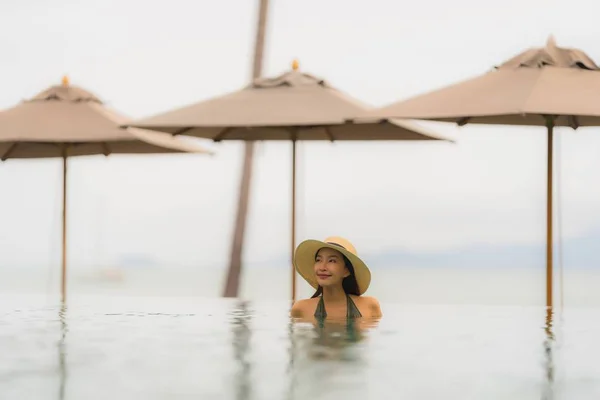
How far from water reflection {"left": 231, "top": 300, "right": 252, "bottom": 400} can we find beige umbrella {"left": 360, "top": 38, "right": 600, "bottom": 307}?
2.07 meters

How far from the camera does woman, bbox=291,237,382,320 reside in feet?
27.3

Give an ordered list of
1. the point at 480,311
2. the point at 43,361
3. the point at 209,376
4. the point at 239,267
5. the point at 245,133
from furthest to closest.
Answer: the point at 239,267 < the point at 245,133 < the point at 480,311 < the point at 43,361 < the point at 209,376

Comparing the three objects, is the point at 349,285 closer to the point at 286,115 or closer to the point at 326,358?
the point at 326,358

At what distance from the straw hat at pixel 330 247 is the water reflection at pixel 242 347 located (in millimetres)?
609

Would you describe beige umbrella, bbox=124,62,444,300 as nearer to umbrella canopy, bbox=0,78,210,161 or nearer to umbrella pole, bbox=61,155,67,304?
umbrella canopy, bbox=0,78,210,161

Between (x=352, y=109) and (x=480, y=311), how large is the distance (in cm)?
226

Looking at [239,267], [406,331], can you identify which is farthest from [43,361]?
[239,267]

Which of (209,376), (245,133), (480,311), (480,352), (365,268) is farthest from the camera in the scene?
(245,133)

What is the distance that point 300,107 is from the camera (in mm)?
11133

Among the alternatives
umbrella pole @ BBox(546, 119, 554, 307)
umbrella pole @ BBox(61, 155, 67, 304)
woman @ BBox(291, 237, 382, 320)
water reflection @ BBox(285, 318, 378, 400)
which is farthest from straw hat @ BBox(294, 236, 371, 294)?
umbrella pole @ BBox(61, 155, 67, 304)

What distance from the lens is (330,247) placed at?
27.5ft

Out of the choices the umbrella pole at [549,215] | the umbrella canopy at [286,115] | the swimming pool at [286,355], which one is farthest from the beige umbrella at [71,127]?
the umbrella pole at [549,215]

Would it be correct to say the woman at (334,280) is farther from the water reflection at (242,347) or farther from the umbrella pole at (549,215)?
the umbrella pole at (549,215)

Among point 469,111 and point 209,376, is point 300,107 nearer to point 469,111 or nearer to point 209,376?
point 469,111
